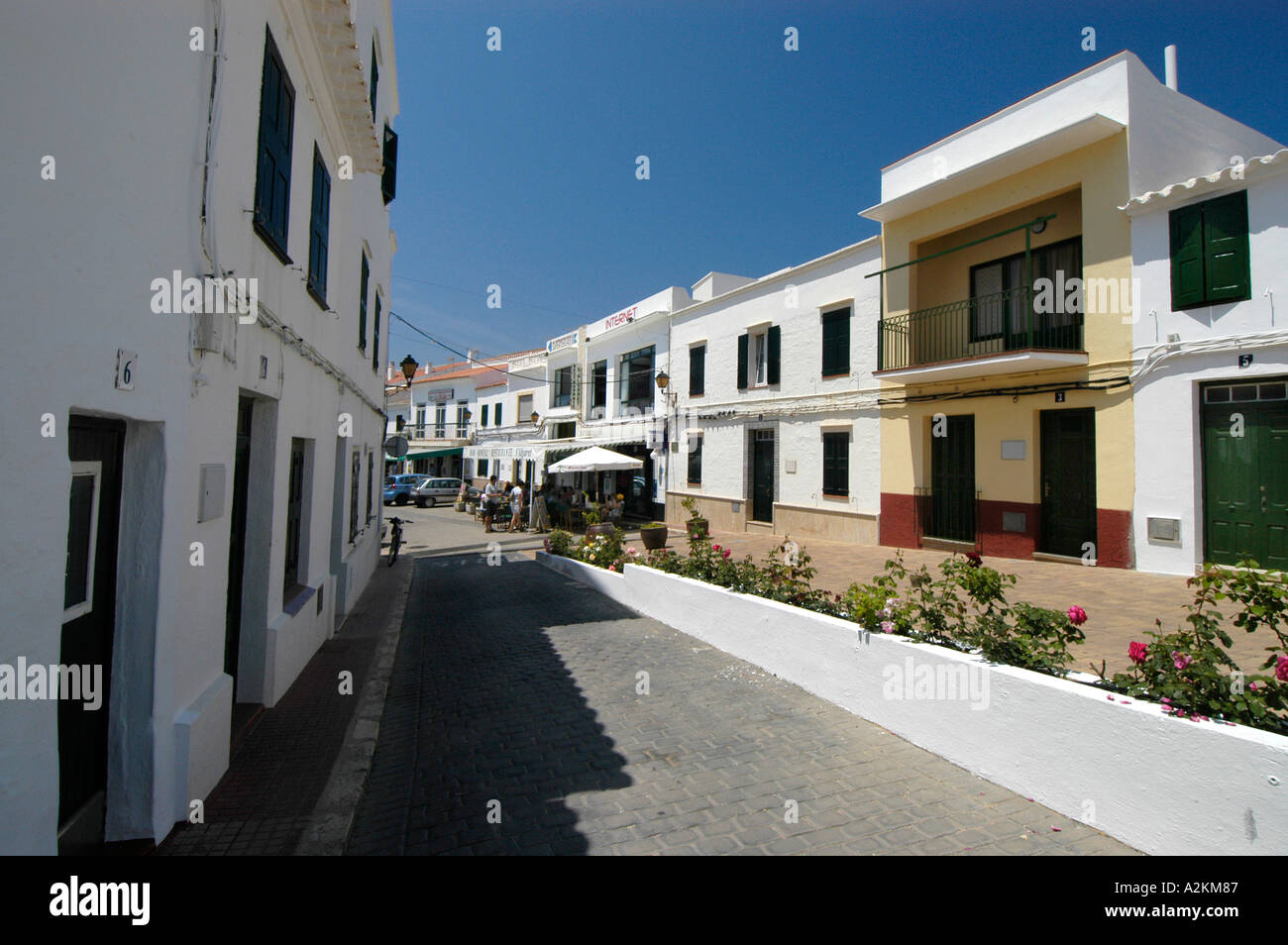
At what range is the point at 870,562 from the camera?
11.7 m

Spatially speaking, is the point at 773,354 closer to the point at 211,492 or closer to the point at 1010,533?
the point at 1010,533

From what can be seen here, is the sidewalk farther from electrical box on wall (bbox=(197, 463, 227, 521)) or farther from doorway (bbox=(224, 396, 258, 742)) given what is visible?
electrical box on wall (bbox=(197, 463, 227, 521))

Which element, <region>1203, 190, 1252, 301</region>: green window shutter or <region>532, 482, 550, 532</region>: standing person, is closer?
<region>1203, 190, 1252, 301</region>: green window shutter

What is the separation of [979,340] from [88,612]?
A: 13672 millimetres

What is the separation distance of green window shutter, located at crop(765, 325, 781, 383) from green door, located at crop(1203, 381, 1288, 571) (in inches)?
372

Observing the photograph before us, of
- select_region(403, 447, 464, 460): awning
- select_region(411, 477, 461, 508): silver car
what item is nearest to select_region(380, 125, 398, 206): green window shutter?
select_region(411, 477, 461, 508): silver car

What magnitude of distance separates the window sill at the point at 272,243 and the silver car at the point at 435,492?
27.7 m

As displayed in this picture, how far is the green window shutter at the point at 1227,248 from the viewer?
340 inches

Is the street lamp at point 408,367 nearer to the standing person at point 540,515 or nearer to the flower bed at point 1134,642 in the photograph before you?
the standing person at point 540,515

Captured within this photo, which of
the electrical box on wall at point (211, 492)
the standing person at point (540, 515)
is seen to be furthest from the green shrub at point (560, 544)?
the electrical box on wall at point (211, 492)

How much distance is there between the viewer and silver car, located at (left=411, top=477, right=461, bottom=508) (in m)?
31.6
